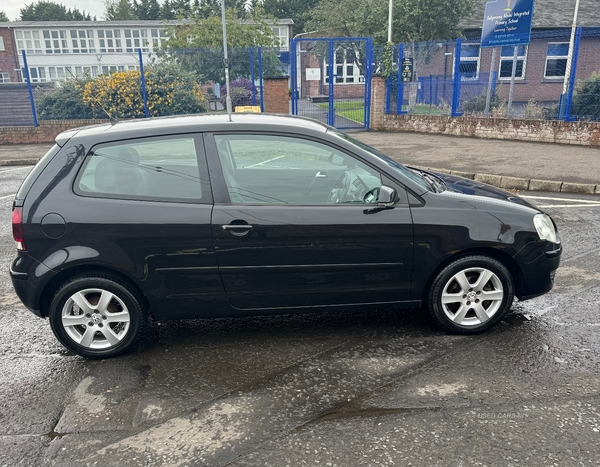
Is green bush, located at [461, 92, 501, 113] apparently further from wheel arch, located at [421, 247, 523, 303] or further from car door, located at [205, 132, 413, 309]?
car door, located at [205, 132, 413, 309]

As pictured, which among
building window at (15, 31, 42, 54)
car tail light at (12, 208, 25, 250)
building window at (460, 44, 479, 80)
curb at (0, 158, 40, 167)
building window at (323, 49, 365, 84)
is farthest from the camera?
building window at (15, 31, 42, 54)

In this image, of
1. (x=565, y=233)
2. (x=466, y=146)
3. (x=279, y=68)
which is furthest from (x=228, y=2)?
(x=565, y=233)

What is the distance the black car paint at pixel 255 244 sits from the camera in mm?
3541

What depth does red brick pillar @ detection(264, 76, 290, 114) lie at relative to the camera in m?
17.3

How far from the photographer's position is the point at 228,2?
2638 inches

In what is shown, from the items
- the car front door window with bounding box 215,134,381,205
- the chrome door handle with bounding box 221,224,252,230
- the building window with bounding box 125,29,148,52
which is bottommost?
the chrome door handle with bounding box 221,224,252,230

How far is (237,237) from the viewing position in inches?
140

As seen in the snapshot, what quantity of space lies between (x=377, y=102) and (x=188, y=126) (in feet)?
48.4

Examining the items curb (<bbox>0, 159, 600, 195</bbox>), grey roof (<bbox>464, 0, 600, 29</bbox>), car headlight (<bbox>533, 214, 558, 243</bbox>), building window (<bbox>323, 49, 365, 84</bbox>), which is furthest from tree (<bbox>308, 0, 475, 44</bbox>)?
car headlight (<bbox>533, 214, 558, 243</bbox>)

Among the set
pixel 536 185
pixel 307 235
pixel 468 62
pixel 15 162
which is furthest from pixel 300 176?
pixel 468 62

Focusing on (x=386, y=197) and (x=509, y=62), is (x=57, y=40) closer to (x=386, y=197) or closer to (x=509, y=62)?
(x=509, y=62)

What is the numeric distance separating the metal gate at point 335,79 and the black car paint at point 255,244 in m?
13.8

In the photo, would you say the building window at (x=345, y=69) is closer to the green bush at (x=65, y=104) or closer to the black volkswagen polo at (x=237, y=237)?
the green bush at (x=65, y=104)

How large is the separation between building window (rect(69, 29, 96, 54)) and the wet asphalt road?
178ft
